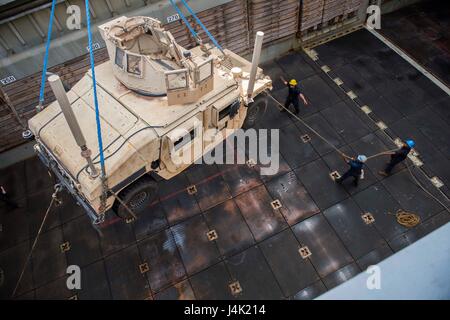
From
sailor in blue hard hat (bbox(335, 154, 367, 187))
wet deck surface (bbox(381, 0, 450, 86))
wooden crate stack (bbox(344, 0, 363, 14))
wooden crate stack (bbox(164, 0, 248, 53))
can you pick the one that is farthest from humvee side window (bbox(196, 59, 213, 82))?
wet deck surface (bbox(381, 0, 450, 86))

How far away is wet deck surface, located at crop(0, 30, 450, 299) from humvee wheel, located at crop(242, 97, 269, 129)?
1.49 ft

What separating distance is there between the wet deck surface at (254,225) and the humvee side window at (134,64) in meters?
3.54

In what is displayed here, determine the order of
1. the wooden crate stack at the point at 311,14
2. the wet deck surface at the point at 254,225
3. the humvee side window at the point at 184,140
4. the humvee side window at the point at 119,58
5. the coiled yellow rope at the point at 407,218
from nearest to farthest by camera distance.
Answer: the humvee side window at the point at 119,58
the humvee side window at the point at 184,140
the wet deck surface at the point at 254,225
the coiled yellow rope at the point at 407,218
the wooden crate stack at the point at 311,14

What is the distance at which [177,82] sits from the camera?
25.1ft

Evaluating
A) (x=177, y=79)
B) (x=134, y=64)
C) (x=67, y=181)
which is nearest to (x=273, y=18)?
(x=177, y=79)

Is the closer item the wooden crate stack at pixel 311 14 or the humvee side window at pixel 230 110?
the humvee side window at pixel 230 110

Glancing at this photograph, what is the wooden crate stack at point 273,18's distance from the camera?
458 inches

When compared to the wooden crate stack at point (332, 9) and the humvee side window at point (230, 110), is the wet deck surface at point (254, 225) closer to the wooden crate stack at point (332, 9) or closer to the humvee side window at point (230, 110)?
the humvee side window at point (230, 110)

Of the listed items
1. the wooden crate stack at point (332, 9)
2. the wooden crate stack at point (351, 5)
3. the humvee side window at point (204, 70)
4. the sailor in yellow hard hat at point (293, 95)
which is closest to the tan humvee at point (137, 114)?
the humvee side window at point (204, 70)

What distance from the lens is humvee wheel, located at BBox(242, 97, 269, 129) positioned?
10258mm

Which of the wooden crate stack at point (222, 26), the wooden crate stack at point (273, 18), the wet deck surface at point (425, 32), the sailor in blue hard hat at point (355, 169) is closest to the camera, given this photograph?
the sailor in blue hard hat at point (355, 169)

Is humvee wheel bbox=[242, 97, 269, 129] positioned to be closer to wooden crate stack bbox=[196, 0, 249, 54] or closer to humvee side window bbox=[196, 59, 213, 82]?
humvee side window bbox=[196, 59, 213, 82]

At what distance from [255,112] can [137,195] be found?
4.45 metres

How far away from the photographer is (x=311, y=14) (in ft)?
41.8
